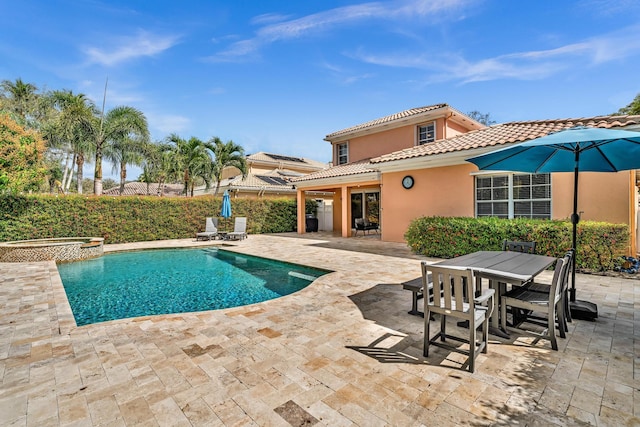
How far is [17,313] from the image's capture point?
5156 millimetres

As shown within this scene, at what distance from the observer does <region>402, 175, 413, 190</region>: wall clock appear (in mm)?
12767

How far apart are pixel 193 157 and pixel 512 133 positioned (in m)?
20.4

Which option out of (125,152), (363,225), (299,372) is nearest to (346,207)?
(363,225)

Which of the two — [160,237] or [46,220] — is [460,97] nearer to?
[160,237]

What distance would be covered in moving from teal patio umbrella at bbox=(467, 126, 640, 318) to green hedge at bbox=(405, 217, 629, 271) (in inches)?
116

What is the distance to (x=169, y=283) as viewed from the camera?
8.27m

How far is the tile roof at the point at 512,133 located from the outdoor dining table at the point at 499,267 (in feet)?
20.0

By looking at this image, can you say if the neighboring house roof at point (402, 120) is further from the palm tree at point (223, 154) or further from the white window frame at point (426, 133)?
the palm tree at point (223, 154)

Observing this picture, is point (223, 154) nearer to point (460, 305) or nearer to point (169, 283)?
point (169, 283)

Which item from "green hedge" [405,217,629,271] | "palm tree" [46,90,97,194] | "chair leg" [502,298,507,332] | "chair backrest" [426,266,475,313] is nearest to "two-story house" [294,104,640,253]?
"green hedge" [405,217,629,271]

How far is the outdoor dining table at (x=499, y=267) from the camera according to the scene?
358 cm

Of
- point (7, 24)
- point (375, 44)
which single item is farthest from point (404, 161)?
point (7, 24)

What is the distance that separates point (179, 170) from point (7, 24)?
10.8 metres

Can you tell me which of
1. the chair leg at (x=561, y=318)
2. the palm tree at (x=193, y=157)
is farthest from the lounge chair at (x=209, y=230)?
the chair leg at (x=561, y=318)
